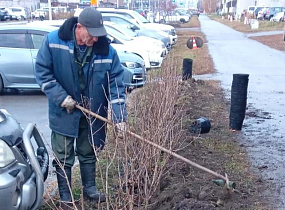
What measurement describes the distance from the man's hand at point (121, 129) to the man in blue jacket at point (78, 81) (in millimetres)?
12

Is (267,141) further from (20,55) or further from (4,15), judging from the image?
(4,15)

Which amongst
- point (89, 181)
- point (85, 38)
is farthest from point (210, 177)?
point (85, 38)

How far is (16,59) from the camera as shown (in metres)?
10.4

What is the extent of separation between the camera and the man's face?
12.6 ft

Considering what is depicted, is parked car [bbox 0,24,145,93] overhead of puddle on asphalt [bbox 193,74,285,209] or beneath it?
overhead

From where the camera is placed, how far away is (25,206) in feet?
11.4

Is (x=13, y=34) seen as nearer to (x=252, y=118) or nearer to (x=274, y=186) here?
(x=252, y=118)

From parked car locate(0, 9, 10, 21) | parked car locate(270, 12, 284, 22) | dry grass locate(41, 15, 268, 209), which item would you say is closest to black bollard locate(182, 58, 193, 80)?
dry grass locate(41, 15, 268, 209)

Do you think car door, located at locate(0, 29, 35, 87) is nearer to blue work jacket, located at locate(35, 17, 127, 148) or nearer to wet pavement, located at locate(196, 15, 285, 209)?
wet pavement, located at locate(196, 15, 285, 209)

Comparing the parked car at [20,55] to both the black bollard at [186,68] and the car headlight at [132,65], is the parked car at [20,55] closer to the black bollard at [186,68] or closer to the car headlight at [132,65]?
the car headlight at [132,65]

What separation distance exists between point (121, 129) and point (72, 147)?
0.80 m

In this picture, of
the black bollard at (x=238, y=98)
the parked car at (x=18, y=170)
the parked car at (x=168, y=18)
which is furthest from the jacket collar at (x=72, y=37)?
the parked car at (x=168, y=18)

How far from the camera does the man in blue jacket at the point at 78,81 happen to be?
12.8ft

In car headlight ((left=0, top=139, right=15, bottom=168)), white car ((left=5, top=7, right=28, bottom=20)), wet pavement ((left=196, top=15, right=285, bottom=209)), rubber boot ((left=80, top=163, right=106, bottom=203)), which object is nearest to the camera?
car headlight ((left=0, top=139, right=15, bottom=168))
